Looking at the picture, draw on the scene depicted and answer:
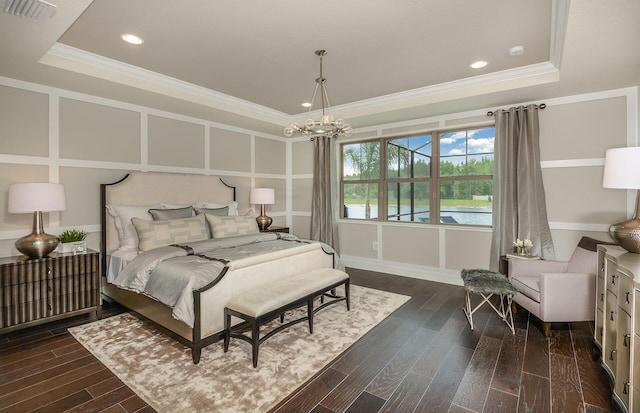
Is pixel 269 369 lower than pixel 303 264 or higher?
lower

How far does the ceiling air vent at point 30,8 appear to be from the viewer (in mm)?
1926

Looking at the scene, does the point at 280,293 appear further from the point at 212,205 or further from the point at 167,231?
the point at 212,205

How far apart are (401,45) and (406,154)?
2.42 meters

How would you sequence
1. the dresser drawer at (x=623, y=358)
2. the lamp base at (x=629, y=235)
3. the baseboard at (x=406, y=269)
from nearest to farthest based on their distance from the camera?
1. the dresser drawer at (x=623, y=358)
2. the lamp base at (x=629, y=235)
3. the baseboard at (x=406, y=269)

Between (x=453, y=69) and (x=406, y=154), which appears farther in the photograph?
(x=406, y=154)

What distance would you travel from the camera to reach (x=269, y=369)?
2342 mm

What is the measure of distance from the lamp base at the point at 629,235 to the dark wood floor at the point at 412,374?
0.93 metres

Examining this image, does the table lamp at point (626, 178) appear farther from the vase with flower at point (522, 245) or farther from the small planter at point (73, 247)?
the small planter at point (73, 247)

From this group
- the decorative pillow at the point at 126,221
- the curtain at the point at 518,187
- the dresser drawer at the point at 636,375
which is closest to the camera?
the dresser drawer at the point at 636,375

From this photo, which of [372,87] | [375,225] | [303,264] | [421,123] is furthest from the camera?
[375,225]

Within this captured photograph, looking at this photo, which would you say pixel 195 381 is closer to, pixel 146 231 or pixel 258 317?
pixel 258 317

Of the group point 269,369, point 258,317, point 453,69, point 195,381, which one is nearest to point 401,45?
point 453,69

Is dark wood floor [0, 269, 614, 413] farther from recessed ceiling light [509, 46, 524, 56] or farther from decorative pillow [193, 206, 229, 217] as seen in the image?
recessed ceiling light [509, 46, 524, 56]

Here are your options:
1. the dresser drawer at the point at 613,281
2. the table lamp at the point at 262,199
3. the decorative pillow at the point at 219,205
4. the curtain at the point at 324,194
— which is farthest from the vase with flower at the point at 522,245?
the decorative pillow at the point at 219,205
